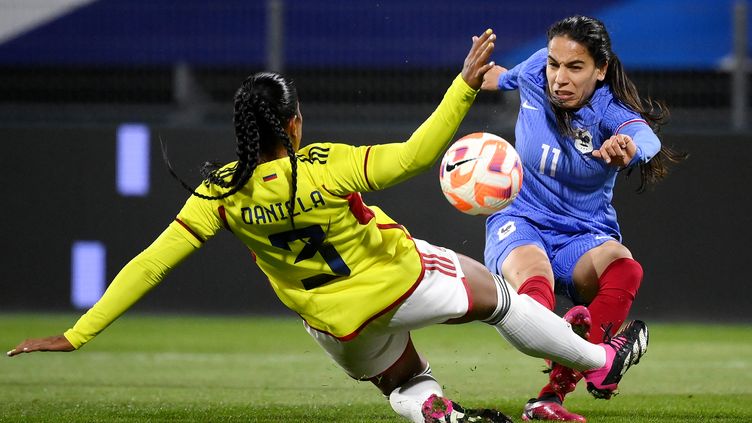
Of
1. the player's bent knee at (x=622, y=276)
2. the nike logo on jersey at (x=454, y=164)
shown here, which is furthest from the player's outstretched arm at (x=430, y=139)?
the player's bent knee at (x=622, y=276)

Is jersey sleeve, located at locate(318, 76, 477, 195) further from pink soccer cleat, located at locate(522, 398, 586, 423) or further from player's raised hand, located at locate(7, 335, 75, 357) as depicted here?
pink soccer cleat, located at locate(522, 398, 586, 423)

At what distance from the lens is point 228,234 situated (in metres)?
11.3

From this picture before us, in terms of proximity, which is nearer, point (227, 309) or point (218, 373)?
point (218, 373)

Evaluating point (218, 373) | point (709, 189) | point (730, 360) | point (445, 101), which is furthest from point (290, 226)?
Answer: point (709, 189)

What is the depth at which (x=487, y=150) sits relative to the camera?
4.79 m

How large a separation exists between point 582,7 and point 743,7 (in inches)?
62.3

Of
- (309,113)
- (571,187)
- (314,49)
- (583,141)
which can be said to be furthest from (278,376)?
(314,49)

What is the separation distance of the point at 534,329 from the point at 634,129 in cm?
116

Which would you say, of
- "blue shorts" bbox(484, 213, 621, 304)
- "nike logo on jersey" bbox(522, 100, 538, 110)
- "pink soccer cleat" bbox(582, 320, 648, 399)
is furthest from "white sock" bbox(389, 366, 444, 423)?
"nike logo on jersey" bbox(522, 100, 538, 110)

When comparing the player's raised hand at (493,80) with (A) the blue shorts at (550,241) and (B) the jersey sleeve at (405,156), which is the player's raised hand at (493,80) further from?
(B) the jersey sleeve at (405,156)

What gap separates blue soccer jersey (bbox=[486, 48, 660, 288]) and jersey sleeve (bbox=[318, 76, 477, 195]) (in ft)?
4.54

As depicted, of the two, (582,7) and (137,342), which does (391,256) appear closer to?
(137,342)

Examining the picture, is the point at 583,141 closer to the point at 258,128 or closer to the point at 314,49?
the point at 258,128

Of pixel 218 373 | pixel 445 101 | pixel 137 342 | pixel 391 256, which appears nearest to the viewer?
pixel 445 101
